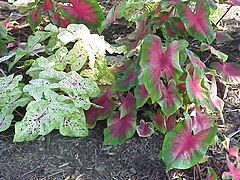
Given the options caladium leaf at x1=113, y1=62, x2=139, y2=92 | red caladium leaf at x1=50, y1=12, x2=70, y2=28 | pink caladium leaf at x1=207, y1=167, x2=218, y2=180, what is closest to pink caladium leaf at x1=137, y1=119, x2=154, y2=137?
caladium leaf at x1=113, y1=62, x2=139, y2=92

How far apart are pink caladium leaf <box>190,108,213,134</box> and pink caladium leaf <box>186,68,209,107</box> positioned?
0.20ft

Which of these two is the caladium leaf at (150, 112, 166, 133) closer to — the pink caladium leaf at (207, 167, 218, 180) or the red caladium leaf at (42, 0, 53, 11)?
the pink caladium leaf at (207, 167, 218, 180)

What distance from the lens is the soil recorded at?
5.96ft

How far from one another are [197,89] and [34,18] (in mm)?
Answer: 812

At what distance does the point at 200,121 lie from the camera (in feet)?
6.18

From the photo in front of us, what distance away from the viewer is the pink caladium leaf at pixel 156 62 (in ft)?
5.87

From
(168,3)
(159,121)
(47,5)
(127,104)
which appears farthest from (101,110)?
Result: (47,5)

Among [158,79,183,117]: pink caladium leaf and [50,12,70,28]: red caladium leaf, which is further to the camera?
[50,12,70,28]: red caladium leaf

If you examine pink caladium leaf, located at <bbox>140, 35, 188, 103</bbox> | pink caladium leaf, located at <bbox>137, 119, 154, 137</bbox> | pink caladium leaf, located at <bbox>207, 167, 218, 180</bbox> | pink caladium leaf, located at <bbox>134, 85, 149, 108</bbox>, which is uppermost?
pink caladium leaf, located at <bbox>140, 35, 188, 103</bbox>

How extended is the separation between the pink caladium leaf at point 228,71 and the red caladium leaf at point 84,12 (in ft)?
1.65

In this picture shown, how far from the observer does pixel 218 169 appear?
73.1 inches

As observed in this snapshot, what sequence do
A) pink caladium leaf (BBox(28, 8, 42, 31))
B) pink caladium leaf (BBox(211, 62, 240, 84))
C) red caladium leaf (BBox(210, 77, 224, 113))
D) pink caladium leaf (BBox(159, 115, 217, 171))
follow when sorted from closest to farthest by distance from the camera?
pink caladium leaf (BBox(159, 115, 217, 171)) < red caladium leaf (BBox(210, 77, 224, 113)) < pink caladium leaf (BBox(211, 62, 240, 84)) < pink caladium leaf (BBox(28, 8, 42, 31))

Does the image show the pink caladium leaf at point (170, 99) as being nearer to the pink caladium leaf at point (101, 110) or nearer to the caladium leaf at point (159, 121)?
the caladium leaf at point (159, 121)

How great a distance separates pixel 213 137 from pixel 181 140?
10 cm
